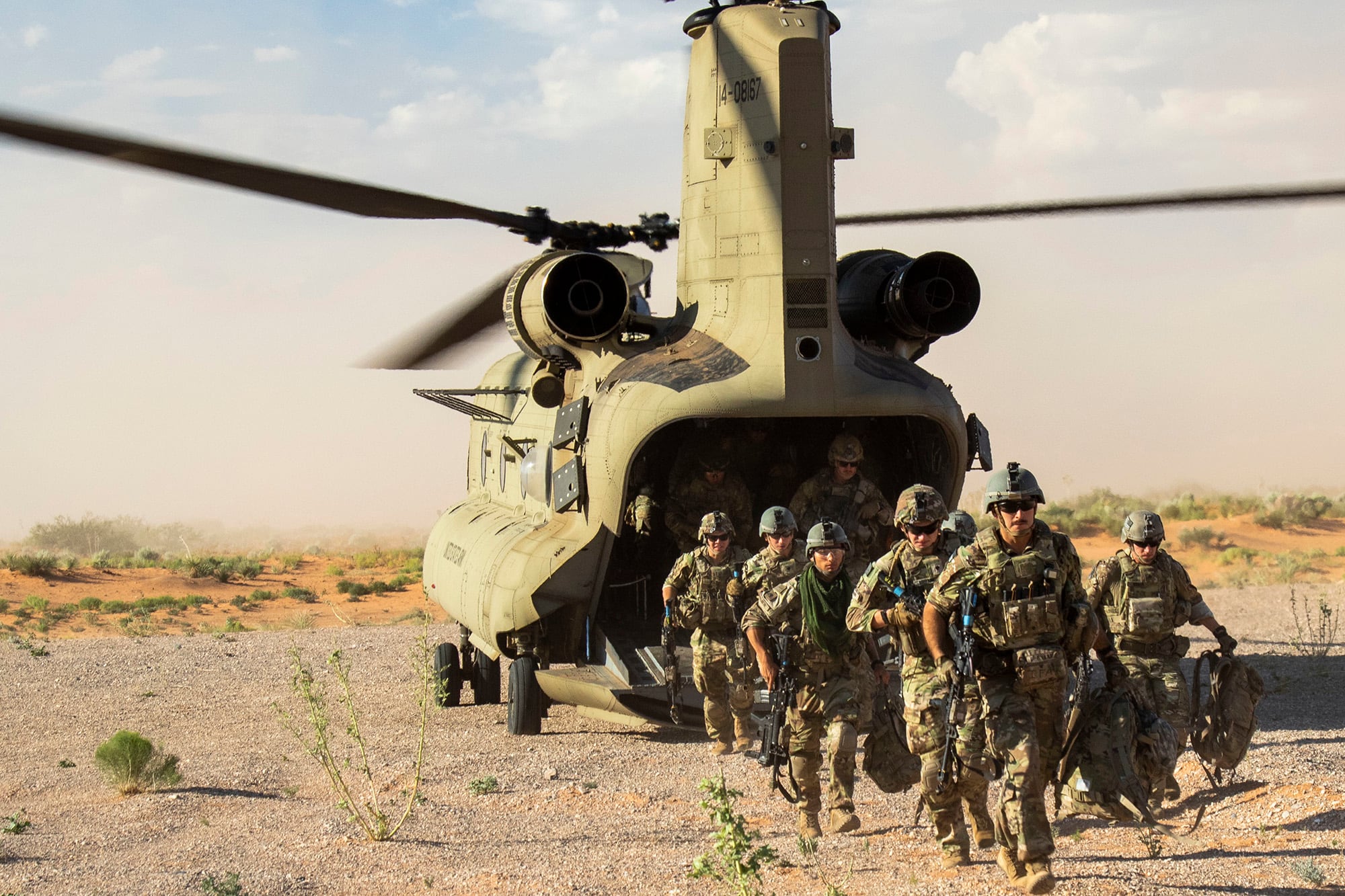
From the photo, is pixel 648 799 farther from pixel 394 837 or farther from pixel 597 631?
pixel 597 631

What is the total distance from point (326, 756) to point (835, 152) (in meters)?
5.74

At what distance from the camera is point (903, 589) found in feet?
23.1

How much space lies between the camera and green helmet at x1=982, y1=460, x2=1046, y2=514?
6.26 metres

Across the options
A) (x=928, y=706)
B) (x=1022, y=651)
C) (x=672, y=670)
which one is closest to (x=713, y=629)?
(x=672, y=670)

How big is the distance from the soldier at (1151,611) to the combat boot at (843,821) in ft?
6.86

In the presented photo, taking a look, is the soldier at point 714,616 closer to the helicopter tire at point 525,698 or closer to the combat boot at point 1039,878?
the helicopter tire at point 525,698

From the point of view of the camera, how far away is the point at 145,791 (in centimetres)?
924

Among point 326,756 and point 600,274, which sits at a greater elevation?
point 600,274

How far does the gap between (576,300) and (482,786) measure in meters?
3.97

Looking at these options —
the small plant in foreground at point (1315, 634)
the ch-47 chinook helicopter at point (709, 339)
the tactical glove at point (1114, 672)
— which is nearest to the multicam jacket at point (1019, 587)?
the tactical glove at point (1114, 672)

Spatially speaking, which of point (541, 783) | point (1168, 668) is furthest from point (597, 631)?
point (1168, 668)

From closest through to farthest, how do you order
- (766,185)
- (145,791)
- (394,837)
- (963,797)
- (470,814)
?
1. (963,797)
2. (394,837)
3. (470,814)
4. (145,791)
5. (766,185)

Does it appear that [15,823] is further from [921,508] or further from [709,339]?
[709,339]

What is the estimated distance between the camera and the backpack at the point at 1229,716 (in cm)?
817
